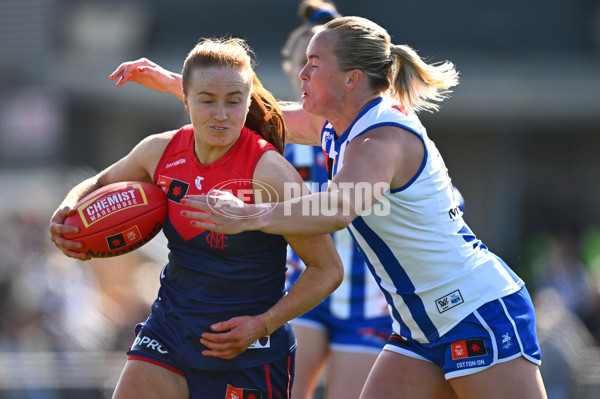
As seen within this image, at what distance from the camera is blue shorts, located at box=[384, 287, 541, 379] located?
3.37 m

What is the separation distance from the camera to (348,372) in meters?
4.62

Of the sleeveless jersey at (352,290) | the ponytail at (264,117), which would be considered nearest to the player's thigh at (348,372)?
the sleeveless jersey at (352,290)

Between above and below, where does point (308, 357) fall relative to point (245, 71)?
below

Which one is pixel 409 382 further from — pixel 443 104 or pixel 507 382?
pixel 443 104

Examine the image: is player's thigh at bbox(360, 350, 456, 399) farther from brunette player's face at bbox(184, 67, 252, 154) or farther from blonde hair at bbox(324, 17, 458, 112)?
brunette player's face at bbox(184, 67, 252, 154)

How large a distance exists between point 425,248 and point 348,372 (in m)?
1.44

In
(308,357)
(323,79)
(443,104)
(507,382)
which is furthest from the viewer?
(443,104)

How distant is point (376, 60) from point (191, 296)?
3.98ft

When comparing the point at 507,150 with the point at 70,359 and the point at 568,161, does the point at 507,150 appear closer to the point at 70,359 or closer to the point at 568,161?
the point at 568,161

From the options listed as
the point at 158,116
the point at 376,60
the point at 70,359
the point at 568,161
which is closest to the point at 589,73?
the point at 568,161

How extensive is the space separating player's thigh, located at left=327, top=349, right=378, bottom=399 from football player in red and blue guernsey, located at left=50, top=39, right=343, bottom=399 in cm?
104

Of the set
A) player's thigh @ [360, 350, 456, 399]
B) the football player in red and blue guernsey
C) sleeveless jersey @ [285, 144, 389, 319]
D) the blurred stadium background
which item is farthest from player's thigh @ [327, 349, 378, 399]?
the blurred stadium background

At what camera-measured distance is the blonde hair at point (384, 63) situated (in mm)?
3447

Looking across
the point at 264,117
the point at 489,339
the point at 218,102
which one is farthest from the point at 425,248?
the point at 218,102
